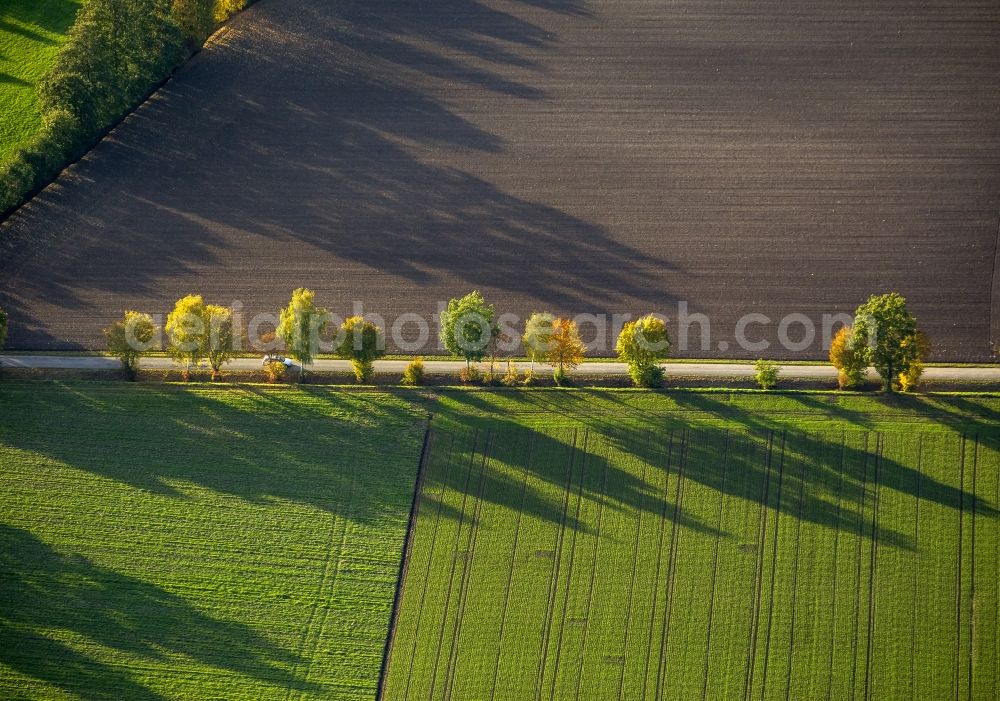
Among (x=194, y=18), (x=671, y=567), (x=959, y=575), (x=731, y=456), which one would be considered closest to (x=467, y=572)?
(x=671, y=567)

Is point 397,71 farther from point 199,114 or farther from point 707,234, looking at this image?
point 707,234

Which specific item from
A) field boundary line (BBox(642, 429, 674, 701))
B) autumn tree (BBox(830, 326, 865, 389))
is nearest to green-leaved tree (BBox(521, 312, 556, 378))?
field boundary line (BBox(642, 429, 674, 701))

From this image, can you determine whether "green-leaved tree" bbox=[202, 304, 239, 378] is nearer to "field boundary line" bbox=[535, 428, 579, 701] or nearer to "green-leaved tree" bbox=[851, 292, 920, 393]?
"field boundary line" bbox=[535, 428, 579, 701]

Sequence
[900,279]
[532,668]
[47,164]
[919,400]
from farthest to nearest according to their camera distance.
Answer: [47,164] < [900,279] < [919,400] < [532,668]

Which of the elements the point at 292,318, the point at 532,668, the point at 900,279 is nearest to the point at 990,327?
the point at 900,279

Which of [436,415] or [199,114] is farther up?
[199,114]

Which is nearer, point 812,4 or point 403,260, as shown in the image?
point 403,260
